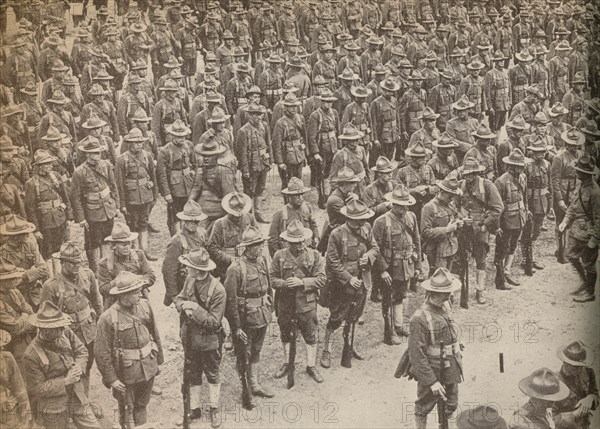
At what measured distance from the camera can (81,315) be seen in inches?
329

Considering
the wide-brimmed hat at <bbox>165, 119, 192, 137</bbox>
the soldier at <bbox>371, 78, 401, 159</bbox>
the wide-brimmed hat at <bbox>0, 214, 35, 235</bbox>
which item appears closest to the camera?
the wide-brimmed hat at <bbox>0, 214, 35, 235</bbox>

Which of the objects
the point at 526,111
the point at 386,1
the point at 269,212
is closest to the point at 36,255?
the point at 269,212

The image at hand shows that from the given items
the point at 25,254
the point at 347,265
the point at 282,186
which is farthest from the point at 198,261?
the point at 282,186

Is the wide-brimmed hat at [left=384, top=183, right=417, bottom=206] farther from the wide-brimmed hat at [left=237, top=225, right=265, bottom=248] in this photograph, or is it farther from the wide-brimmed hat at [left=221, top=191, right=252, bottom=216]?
the wide-brimmed hat at [left=237, top=225, right=265, bottom=248]

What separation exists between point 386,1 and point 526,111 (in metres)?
5.48

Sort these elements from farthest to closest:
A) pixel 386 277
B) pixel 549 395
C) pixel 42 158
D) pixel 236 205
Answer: pixel 42 158 < pixel 386 277 < pixel 236 205 < pixel 549 395

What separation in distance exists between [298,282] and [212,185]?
248cm

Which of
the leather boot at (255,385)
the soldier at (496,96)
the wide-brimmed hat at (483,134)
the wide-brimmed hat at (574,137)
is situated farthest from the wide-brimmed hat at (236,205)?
the soldier at (496,96)

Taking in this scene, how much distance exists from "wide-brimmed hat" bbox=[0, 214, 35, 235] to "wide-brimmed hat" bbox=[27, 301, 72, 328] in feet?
5.41

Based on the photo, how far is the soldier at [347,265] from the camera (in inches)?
362

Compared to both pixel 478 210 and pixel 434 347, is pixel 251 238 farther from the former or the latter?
pixel 478 210

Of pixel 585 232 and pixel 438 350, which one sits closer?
pixel 438 350

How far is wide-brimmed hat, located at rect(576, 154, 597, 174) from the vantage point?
1045 cm

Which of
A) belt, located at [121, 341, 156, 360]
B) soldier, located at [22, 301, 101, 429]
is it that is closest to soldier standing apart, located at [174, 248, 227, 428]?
belt, located at [121, 341, 156, 360]
